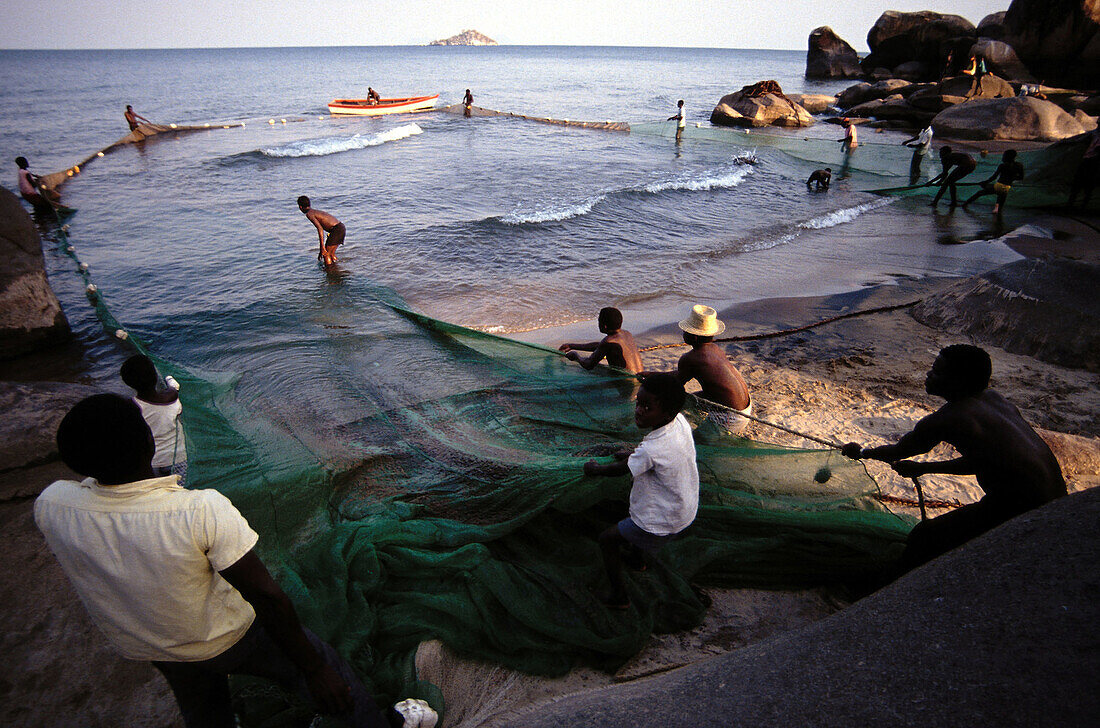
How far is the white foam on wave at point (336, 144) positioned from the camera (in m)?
22.4

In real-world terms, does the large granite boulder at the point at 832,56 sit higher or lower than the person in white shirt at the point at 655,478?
higher

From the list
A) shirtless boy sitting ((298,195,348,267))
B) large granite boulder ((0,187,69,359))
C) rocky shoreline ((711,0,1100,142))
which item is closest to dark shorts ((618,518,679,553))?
large granite boulder ((0,187,69,359))

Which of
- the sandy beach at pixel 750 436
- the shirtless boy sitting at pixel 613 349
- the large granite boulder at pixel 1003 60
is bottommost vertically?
the sandy beach at pixel 750 436

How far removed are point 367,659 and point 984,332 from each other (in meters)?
7.28

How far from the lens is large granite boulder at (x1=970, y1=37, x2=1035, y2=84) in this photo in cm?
3177

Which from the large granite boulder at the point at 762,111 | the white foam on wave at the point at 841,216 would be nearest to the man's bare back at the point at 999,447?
the white foam on wave at the point at 841,216

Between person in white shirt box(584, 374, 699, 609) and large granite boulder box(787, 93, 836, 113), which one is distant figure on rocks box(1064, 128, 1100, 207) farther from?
large granite boulder box(787, 93, 836, 113)

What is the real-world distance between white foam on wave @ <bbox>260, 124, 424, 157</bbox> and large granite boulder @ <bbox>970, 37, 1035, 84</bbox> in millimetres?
31309

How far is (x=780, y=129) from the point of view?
2950cm

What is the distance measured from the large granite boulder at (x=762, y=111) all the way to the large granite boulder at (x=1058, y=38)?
13550 mm

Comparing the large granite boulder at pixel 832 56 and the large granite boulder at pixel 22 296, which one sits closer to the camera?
the large granite boulder at pixel 22 296

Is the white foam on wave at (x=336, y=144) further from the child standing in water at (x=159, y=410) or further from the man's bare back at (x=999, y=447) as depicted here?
the man's bare back at (x=999, y=447)

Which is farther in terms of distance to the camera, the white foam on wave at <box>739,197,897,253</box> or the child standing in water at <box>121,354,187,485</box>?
the white foam on wave at <box>739,197,897,253</box>

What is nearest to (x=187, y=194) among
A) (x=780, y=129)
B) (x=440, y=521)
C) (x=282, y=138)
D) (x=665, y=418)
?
(x=282, y=138)
